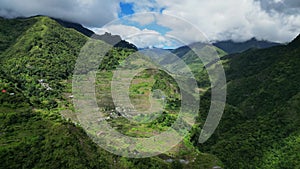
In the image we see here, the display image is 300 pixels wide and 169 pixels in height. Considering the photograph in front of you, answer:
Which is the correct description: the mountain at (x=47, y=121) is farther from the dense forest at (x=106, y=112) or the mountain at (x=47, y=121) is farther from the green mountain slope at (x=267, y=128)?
the green mountain slope at (x=267, y=128)

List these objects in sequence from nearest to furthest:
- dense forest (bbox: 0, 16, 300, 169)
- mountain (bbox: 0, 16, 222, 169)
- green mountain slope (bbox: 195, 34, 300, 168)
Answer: mountain (bbox: 0, 16, 222, 169) → dense forest (bbox: 0, 16, 300, 169) → green mountain slope (bbox: 195, 34, 300, 168)

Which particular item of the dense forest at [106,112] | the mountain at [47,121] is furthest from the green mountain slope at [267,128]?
the mountain at [47,121]

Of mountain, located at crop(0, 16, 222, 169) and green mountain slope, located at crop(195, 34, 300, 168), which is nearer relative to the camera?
mountain, located at crop(0, 16, 222, 169)

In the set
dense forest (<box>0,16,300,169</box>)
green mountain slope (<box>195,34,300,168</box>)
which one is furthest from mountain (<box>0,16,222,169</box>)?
green mountain slope (<box>195,34,300,168</box>)

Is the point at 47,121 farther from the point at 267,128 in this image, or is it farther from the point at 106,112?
the point at 267,128

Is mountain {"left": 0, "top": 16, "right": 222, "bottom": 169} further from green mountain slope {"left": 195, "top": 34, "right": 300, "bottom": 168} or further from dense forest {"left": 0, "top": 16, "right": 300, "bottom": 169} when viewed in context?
green mountain slope {"left": 195, "top": 34, "right": 300, "bottom": 168}

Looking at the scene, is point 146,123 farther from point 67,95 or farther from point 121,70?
point 121,70

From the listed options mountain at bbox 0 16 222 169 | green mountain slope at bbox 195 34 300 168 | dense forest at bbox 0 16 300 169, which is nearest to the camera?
mountain at bbox 0 16 222 169

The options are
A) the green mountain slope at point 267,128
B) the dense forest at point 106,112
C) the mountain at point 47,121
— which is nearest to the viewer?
the mountain at point 47,121
